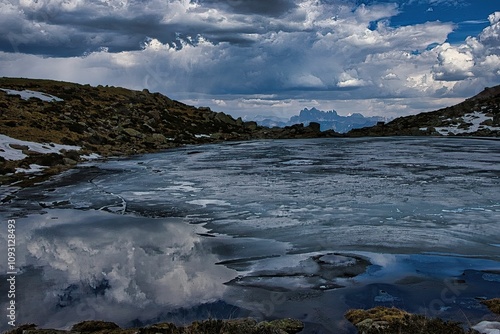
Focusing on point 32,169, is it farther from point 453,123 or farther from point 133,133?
point 453,123

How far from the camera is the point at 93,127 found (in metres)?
59.2

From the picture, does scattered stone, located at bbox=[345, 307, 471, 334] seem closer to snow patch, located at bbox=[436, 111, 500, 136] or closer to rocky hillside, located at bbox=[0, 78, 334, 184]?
rocky hillside, located at bbox=[0, 78, 334, 184]

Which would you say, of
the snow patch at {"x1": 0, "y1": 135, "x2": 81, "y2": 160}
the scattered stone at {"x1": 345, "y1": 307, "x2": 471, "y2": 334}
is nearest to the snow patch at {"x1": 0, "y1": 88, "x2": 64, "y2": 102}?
the snow patch at {"x1": 0, "y1": 135, "x2": 81, "y2": 160}

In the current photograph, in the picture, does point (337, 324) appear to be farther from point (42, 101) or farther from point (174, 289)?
point (42, 101)

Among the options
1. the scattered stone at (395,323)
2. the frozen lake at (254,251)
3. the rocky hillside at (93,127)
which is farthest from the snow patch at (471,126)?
the scattered stone at (395,323)

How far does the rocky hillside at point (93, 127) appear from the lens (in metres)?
35.2

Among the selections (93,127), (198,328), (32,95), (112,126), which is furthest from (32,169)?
(32,95)

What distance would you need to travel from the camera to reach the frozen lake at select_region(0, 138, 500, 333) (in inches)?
340

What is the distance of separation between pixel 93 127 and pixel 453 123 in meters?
75.3

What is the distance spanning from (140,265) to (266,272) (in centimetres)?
320

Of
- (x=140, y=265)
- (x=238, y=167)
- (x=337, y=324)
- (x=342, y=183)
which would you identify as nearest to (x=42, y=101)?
(x=238, y=167)

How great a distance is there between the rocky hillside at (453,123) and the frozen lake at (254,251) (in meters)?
71.2

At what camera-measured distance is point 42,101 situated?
6688 centimetres

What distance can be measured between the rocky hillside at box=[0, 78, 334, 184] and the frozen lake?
12636 millimetres
